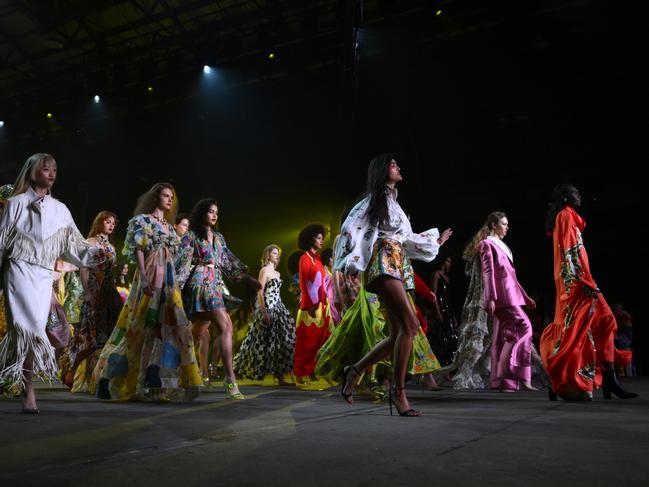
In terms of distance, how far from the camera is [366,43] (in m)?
11.6

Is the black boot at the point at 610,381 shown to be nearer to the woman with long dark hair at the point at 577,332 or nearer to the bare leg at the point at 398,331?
the woman with long dark hair at the point at 577,332

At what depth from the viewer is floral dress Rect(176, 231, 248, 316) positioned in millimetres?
5148

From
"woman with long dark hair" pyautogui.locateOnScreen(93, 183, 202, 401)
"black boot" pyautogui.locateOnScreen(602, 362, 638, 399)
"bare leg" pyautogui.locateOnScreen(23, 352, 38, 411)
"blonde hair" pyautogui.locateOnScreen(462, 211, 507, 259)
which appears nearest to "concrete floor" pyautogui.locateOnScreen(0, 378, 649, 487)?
"bare leg" pyautogui.locateOnScreen(23, 352, 38, 411)

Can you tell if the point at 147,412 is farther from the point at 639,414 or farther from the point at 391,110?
the point at 391,110

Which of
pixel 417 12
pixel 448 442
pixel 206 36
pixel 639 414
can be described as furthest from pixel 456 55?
pixel 448 442

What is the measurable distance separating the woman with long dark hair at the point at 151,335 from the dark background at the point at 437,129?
702cm

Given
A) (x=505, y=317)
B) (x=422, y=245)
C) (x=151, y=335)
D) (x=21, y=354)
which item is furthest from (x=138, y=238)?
(x=505, y=317)

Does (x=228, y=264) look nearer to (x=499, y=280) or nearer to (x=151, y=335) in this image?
(x=151, y=335)

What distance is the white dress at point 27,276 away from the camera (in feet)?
12.2

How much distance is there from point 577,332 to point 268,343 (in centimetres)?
400

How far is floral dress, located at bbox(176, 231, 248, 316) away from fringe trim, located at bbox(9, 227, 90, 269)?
1.09 meters

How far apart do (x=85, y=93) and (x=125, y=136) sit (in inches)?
63.4

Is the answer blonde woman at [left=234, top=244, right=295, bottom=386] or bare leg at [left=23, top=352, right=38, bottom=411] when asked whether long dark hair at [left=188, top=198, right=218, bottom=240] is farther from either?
blonde woman at [left=234, top=244, right=295, bottom=386]

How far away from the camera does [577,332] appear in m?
4.82
